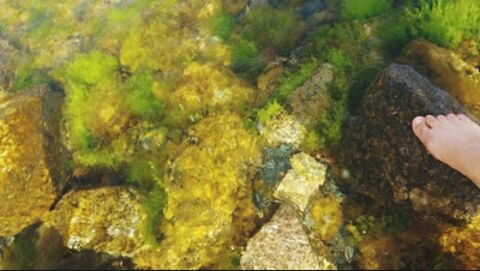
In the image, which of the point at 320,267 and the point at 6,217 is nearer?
the point at 320,267

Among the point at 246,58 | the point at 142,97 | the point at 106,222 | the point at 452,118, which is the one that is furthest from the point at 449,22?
the point at 106,222

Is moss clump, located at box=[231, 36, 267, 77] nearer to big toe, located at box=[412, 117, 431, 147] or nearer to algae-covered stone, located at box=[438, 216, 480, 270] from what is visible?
big toe, located at box=[412, 117, 431, 147]

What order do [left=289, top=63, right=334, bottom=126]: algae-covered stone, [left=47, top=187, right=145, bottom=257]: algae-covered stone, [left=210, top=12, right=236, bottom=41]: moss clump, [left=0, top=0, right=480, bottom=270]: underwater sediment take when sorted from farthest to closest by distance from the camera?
[left=210, top=12, right=236, bottom=41]: moss clump < [left=47, top=187, right=145, bottom=257]: algae-covered stone < [left=289, top=63, right=334, bottom=126]: algae-covered stone < [left=0, top=0, right=480, bottom=270]: underwater sediment

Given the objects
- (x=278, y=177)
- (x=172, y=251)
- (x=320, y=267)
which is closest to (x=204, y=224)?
(x=172, y=251)

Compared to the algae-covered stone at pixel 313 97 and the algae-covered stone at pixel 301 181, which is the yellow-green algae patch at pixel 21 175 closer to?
the algae-covered stone at pixel 301 181

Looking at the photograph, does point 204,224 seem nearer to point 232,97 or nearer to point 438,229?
point 232,97

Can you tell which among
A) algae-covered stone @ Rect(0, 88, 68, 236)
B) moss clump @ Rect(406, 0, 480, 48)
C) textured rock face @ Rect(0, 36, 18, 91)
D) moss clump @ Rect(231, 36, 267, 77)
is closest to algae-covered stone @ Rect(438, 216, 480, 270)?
moss clump @ Rect(406, 0, 480, 48)

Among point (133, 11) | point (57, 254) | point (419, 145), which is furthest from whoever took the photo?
point (133, 11)
